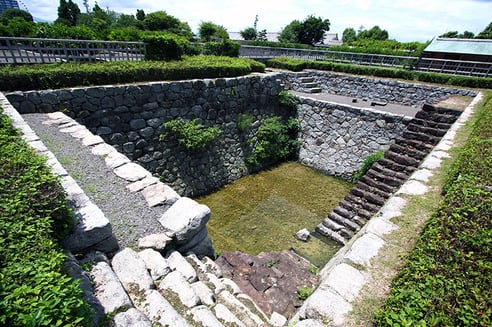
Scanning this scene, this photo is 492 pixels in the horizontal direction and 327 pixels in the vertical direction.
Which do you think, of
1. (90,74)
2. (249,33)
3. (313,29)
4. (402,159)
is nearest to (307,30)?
(313,29)

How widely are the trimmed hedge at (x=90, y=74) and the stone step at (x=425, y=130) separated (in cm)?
627

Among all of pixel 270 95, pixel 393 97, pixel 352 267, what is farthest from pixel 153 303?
pixel 393 97

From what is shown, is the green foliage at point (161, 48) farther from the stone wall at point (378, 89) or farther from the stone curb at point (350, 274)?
the stone curb at point (350, 274)

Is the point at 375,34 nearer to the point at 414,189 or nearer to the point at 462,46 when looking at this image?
the point at 462,46

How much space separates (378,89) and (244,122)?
7766 mm

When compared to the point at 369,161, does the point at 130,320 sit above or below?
above

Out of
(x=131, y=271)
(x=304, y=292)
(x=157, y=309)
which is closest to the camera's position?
(x=157, y=309)

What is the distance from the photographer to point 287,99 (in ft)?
33.9

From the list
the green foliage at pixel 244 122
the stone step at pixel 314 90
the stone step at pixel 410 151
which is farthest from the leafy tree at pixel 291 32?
the stone step at pixel 410 151

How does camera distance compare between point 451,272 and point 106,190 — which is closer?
point 451,272

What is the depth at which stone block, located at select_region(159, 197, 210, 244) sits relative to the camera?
11.0ft

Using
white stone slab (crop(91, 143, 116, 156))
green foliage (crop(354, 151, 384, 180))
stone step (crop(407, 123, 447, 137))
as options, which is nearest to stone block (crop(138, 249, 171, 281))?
white stone slab (crop(91, 143, 116, 156))

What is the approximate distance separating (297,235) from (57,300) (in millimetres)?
5522

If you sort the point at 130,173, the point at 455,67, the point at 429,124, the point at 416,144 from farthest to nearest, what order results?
the point at 455,67 < the point at 429,124 < the point at 416,144 < the point at 130,173
